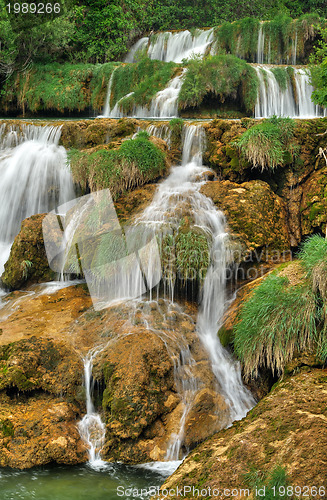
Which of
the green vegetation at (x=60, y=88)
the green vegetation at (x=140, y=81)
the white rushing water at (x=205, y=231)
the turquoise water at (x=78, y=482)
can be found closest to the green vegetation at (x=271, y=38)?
the green vegetation at (x=140, y=81)

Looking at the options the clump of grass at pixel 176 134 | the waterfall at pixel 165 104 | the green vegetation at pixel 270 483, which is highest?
the waterfall at pixel 165 104

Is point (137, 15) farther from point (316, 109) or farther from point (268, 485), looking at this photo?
point (268, 485)

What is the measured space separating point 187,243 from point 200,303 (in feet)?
2.99

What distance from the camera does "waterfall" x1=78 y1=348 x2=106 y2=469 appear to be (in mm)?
4668

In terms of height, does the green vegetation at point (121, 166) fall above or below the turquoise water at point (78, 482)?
above

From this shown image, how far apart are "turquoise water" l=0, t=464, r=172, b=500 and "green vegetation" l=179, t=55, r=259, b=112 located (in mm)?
10301

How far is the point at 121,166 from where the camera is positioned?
311 inches

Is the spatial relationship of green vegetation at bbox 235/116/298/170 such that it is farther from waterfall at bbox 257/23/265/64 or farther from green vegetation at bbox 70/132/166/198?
waterfall at bbox 257/23/265/64

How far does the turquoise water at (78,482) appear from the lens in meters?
4.04

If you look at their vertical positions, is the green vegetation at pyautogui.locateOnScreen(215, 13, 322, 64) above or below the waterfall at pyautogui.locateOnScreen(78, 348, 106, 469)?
above

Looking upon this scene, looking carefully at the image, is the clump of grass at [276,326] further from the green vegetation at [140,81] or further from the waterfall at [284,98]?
the green vegetation at [140,81]

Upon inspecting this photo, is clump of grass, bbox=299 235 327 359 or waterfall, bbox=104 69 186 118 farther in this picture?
waterfall, bbox=104 69 186 118

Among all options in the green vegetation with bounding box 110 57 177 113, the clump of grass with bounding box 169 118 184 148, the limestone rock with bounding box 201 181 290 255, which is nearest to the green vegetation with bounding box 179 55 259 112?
the green vegetation with bounding box 110 57 177 113

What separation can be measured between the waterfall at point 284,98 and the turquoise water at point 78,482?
10.6 metres
